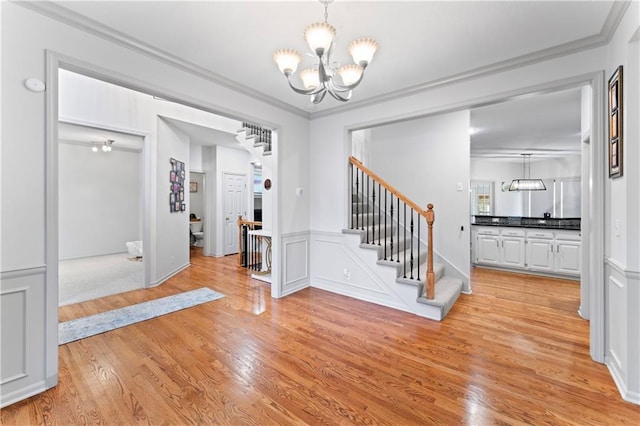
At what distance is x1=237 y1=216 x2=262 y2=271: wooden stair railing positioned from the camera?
5.77m

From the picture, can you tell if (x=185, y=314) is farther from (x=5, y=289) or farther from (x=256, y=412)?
(x=256, y=412)

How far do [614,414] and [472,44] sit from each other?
113 inches

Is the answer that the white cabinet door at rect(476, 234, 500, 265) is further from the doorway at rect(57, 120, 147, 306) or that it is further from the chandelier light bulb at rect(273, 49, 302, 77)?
the doorway at rect(57, 120, 147, 306)

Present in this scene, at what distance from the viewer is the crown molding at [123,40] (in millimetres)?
1946

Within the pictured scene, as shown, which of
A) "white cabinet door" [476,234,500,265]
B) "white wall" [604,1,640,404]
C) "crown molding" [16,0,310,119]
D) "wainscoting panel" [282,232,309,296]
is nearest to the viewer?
"white wall" [604,1,640,404]

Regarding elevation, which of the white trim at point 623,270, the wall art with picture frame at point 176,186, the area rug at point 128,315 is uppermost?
the wall art with picture frame at point 176,186

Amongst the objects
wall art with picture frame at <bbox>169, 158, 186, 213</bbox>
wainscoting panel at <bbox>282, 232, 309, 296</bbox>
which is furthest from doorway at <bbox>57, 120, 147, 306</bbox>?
wainscoting panel at <bbox>282, 232, 309, 296</bbox>

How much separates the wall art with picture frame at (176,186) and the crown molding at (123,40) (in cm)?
251

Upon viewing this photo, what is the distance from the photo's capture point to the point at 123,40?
2.31 m

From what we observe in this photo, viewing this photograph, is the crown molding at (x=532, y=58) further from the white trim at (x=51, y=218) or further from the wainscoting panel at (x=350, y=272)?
the white trim at (x=51, y=218)

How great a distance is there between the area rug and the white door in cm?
317

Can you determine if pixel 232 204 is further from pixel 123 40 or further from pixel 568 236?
pixel 568 236

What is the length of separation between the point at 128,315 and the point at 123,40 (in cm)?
287

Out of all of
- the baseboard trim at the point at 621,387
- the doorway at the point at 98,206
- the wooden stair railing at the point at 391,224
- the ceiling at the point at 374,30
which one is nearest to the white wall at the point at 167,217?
the doorway at the point at 98,206
